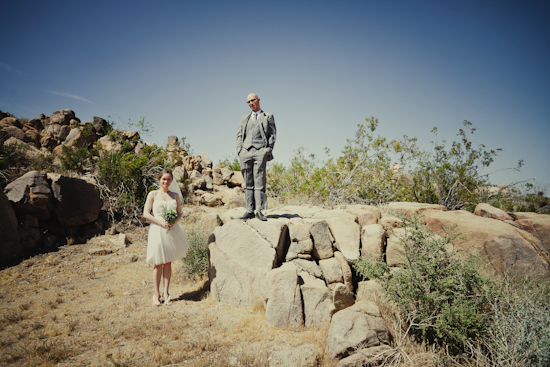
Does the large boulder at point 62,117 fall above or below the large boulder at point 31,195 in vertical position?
above

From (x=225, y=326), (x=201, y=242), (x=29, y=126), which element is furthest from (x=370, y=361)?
(x=29, y=126)

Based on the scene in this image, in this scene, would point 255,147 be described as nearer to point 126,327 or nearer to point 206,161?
point 126,327

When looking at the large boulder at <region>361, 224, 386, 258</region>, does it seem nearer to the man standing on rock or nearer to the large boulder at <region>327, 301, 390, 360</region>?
the large boulder at <region>327, 301, 390, 360</region>

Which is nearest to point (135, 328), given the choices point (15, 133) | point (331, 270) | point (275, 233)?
point (275, 233)

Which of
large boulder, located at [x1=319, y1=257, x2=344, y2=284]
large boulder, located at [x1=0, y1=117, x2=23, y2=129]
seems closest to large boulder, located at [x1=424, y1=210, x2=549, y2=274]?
large boulder, located at [x1=319, y1=257, x2=344, y2=284]

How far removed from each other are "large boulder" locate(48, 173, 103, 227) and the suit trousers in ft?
22.5

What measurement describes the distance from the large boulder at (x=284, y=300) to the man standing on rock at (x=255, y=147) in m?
1.44

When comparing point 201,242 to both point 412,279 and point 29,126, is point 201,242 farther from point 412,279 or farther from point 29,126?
point 29,126

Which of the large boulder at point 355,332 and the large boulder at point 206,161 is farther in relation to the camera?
the large boulder at point 206,161

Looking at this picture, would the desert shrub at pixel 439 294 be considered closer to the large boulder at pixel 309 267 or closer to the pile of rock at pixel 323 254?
the pile of rock at pixel 323 254

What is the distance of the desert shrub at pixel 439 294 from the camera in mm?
3348

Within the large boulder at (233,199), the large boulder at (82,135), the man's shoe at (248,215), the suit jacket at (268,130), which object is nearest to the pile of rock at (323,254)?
the man's shoe at (248,215)

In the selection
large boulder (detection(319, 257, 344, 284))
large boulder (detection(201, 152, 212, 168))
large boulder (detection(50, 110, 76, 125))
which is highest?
large boulder (detection(50, 110, 76, 125))

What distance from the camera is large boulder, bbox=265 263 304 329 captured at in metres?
4.36
